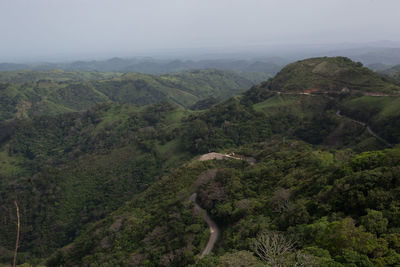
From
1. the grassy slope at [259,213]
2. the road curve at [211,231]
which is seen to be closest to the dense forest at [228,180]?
the grassy slope at [259,213]

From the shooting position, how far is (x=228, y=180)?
31.4m

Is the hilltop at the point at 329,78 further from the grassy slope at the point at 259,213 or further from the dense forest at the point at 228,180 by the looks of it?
the grassy slope at the point at 259,213

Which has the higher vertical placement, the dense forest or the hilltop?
the hilltop

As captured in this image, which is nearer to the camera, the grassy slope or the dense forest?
the grassy slope

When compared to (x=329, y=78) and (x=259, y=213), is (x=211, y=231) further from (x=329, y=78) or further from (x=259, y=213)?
(x=329, y=78)

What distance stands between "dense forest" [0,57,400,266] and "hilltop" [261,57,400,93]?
0.44 metres

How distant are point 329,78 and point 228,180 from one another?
172 feet

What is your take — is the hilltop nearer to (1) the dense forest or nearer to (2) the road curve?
(1) the dense forest

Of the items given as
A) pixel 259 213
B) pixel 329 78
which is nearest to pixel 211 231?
pixel 259 213

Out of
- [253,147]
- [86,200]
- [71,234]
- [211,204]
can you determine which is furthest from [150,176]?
[211,204]

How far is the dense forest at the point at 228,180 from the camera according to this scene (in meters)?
16.1

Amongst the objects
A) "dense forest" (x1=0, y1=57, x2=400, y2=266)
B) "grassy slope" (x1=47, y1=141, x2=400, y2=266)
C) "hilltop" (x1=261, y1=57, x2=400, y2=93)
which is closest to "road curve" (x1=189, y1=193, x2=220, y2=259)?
"dense forest" (x1=0, y1=57, x2=400, y2=266)

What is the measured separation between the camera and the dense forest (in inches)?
635

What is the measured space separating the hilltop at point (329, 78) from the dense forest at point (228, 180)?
44cm
